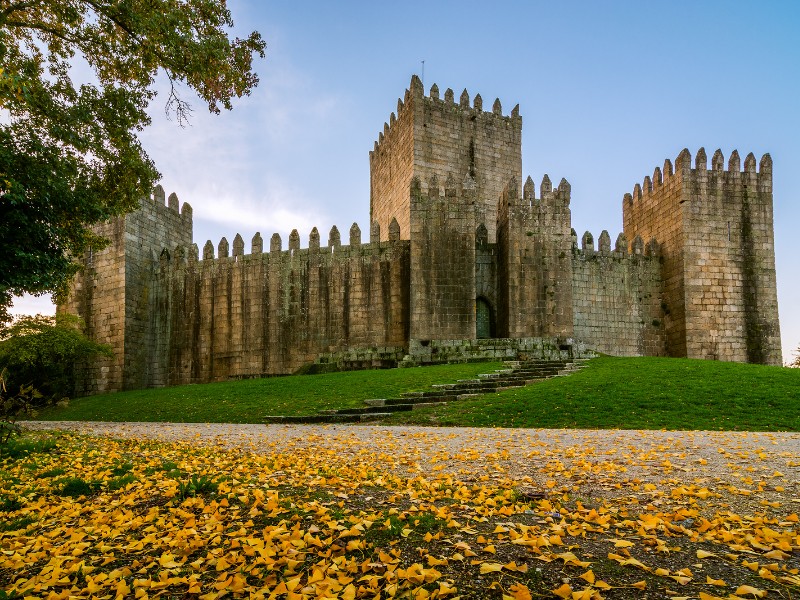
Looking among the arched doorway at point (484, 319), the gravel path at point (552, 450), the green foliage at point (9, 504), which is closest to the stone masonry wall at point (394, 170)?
the arched doorway at point (484, 319)

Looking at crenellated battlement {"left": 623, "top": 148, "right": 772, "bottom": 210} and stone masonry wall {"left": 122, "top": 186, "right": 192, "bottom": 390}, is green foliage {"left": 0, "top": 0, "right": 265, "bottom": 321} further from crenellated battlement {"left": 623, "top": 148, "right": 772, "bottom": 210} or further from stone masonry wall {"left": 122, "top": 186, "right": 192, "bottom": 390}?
crenellated battlement {"left": 623, "top": 148, "right": 772, "bottom": 210}

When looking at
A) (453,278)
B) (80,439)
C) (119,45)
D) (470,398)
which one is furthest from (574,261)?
(80,439)

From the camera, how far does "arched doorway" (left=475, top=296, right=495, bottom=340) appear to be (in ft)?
84.1

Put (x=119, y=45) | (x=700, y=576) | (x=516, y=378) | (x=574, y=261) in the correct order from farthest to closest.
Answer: (x=574, y=261), (x=516, y=378), (x=119, y=45), (x=700, y=576)

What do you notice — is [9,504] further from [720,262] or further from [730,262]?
[730,262]

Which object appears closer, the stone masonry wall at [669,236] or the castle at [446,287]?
the castle at [446,287]

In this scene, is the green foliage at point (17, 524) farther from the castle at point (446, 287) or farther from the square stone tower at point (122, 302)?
the square stone tower at point (122, 302)

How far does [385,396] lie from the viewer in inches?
631

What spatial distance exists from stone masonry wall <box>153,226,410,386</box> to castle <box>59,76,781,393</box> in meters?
0.07

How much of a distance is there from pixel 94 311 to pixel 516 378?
20879 millimetres

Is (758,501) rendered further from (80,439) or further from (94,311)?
(94,311)

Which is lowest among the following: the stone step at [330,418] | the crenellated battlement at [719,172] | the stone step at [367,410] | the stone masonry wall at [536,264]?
the stone step at [330,418]

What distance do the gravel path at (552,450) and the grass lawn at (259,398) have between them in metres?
3.37

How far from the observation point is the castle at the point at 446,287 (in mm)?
23938
